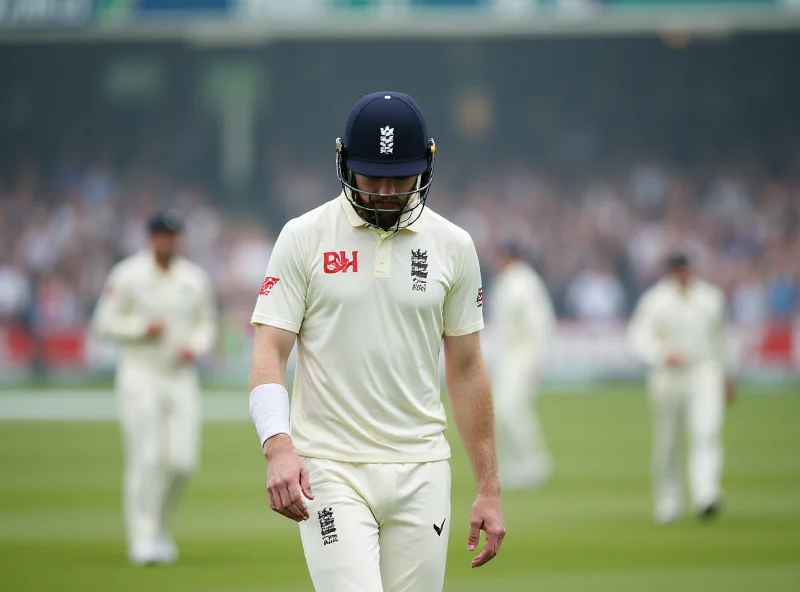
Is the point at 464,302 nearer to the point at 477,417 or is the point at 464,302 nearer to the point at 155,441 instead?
the point at 477,417

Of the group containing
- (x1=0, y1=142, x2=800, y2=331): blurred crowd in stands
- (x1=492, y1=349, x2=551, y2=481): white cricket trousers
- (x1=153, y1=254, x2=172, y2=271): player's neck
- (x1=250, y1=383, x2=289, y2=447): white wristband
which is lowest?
(x1=492, y1=349, x2=551, y2=481): white cricket trousers

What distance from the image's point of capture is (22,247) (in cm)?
3491

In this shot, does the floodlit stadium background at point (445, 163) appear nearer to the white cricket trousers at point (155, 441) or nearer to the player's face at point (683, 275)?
the player's face at point (683, 275)

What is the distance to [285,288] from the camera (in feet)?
17.0

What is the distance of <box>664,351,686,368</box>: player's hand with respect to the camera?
14.5 metres

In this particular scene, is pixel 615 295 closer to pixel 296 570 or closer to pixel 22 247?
pixel 22 247

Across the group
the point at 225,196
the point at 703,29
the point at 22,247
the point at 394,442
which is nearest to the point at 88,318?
the point at 22,247

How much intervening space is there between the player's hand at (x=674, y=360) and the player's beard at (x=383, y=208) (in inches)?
378

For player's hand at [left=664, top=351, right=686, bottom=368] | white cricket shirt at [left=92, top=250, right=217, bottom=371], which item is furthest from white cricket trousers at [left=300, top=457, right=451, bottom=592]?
player's hand at [left=664, top=351, right=686, bottom=368]

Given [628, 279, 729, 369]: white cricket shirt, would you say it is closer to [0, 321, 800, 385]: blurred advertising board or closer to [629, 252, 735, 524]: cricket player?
[629, 252, 735, 524]: cricket player

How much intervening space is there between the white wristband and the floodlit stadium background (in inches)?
561

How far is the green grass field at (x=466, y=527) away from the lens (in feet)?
35.1

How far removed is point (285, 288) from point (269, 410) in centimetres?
44

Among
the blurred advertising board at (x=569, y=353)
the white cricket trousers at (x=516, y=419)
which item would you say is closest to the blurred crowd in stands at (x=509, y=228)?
the blurred advertising board at (x=569, y=353)
